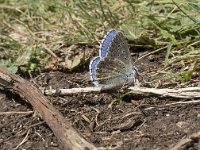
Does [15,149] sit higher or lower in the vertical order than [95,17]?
lower

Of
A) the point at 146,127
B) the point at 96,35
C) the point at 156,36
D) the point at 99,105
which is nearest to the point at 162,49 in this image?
the point at 156,36

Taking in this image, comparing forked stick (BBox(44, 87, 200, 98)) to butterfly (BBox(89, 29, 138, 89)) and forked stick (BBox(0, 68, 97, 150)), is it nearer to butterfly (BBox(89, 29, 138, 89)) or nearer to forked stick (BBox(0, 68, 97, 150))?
butterfly (BBox(89, 29, 138, 89))

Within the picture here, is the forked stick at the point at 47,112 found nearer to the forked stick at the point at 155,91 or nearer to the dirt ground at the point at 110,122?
the dirt ground at the point at 110,122

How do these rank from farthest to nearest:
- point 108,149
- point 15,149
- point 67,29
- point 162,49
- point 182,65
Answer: point 67,29 < point 162,49 < point 182,65 < point 15,149 < point 108,149

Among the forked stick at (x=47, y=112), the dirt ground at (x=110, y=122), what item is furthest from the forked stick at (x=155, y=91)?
the forked stick at (x=47, y=112)

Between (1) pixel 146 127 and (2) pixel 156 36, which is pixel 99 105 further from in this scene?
(2) pixel 156 36

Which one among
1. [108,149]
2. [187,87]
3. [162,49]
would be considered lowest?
[108,149]

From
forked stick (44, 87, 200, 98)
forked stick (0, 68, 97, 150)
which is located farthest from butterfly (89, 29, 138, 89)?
forked stick (0, 68, 97, 150)

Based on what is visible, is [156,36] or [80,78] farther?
[156,36]
